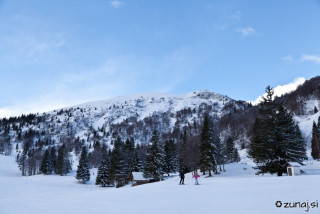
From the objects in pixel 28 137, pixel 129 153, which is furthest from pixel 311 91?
pixel 28 137

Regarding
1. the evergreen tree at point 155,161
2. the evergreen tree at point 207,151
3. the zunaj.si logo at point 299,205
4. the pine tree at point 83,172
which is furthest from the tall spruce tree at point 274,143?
the pine tree at point 83,172

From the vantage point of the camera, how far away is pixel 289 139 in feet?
85.3

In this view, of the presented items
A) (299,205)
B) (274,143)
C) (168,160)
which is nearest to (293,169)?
(274,143)

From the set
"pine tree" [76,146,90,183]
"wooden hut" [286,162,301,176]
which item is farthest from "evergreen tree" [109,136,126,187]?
"wooden hut" [286,162,301,176]

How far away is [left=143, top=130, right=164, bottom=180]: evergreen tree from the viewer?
46.0 m

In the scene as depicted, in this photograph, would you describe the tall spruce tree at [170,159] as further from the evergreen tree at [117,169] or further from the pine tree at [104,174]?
the pine tree at [104,174]

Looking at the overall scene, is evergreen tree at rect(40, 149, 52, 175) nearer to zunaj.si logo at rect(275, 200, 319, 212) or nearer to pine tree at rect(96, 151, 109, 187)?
pine tree at rect(96, 151, 109, 187)

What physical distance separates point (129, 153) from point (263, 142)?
5097cm

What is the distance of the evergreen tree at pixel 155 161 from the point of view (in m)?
46.0

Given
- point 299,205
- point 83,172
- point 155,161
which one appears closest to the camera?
point 299,205

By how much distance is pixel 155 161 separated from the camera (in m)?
46.3

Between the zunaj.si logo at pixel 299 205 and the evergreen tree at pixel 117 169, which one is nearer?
the zunaj.si logo at pixel 299 205

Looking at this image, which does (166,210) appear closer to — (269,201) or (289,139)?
(269,201)

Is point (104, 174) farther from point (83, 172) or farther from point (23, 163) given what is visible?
point (23, 163)
